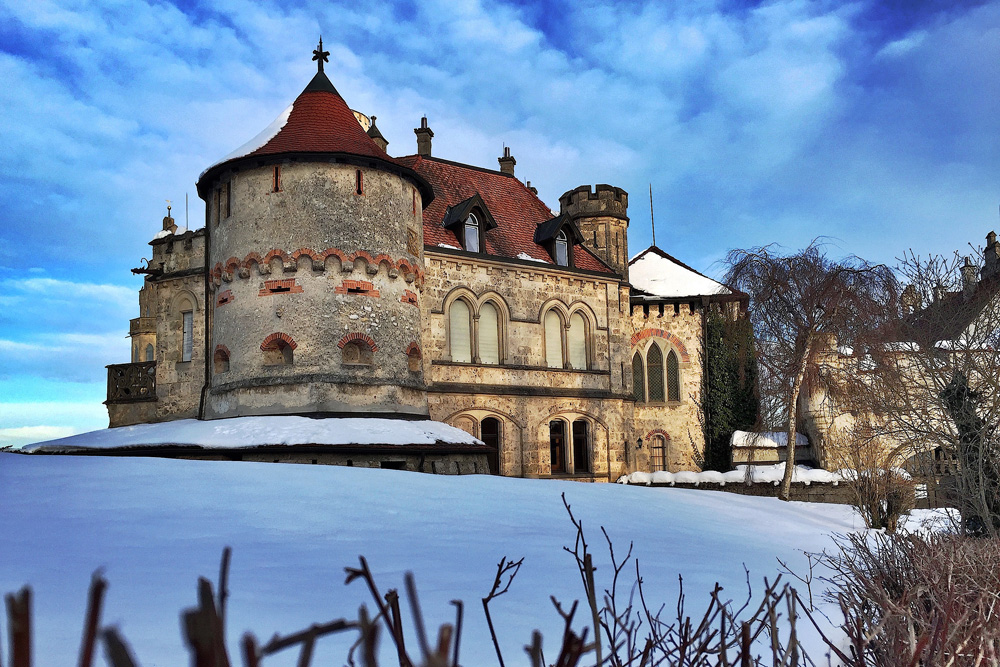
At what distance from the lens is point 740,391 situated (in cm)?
2792

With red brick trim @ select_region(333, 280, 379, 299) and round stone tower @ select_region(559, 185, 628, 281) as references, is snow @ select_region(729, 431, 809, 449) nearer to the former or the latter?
round stone tower @ select_region(559, 185, 628, 281)

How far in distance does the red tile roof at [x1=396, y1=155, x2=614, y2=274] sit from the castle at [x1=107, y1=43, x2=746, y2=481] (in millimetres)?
80

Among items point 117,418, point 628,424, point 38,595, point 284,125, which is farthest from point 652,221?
point 38,595

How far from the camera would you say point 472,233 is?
24.8m

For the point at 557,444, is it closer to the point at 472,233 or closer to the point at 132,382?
the point at 472,233

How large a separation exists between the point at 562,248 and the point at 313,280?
1044 centimetres

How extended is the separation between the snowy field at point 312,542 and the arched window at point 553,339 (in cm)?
1218

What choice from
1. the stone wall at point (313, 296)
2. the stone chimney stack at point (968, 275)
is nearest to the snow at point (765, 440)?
→ the stone chimney stack at point (968, 275)

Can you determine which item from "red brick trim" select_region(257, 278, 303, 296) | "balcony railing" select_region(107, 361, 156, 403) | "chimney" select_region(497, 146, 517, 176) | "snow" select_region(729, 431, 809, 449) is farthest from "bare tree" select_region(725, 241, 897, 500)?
"balcony railing" select_region(107, 361, 156, 403)

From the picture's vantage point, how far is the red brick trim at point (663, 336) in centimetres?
2841

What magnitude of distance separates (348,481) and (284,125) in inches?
478

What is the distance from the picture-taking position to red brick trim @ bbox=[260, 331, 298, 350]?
18.8 m

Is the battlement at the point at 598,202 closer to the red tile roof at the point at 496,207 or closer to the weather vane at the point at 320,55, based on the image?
the red tile roof at the point at 496,207

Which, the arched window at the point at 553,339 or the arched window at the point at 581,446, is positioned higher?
the arched window at the point at 553,339
